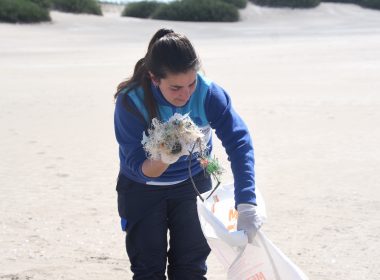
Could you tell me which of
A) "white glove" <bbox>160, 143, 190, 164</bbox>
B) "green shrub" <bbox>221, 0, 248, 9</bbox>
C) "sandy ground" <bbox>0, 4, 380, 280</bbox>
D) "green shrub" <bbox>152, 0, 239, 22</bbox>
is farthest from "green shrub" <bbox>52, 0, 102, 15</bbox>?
"white glove" <bbox>160, 143, 190, 164</bbox>

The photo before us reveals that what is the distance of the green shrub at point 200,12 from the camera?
32438mm

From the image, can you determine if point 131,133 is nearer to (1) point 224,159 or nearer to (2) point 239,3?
(1) point 224,159

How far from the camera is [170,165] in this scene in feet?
11.1

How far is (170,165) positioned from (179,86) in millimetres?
444

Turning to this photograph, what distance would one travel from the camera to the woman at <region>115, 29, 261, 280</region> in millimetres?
3098

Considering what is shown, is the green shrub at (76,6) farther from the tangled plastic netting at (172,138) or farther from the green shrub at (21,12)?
the tangled plastic netting at (172,138)

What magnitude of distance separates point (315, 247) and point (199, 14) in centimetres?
2841

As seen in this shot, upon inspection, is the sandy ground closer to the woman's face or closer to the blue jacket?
the blue jacket

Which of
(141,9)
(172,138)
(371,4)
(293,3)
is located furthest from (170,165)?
(371,4)

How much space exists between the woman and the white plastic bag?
0.22 ft

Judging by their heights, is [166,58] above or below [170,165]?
above

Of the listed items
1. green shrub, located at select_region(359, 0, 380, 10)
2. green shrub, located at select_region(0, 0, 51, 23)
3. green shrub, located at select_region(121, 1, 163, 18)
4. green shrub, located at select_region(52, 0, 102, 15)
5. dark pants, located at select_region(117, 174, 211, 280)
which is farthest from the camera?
green shrub, located at select_region(359, 0, 380, 10)

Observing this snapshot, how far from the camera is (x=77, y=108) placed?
34.7ft

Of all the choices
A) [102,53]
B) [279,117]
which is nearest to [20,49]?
[102,53]
